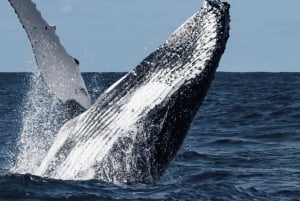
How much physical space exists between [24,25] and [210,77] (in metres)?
2.15

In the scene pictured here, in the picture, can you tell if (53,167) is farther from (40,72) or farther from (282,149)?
(282,149)

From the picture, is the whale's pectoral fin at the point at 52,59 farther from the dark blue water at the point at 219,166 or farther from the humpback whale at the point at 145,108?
the dark blue water at the point at 219,166

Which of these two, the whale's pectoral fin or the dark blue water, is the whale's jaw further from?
the whale's pectoral fin

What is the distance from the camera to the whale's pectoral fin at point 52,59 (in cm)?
788

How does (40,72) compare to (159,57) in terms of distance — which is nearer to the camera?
(159,57)

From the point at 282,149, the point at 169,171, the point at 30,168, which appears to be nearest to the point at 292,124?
the point at 282,149

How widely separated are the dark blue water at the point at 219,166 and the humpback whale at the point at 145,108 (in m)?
0.21

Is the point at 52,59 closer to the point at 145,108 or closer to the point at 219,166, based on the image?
the point at 145,108

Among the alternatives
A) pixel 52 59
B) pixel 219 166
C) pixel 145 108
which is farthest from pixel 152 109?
pixel 219 166

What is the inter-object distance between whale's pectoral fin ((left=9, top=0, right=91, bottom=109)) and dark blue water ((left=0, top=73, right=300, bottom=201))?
39.1 inches

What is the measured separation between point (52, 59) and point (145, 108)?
4.26 feet

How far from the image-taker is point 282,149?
47.5 ft

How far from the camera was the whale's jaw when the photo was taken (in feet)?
23.6

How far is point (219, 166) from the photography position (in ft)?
39.0
